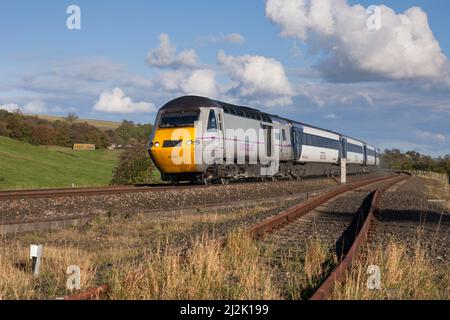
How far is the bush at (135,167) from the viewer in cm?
3994

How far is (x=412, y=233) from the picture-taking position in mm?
11211

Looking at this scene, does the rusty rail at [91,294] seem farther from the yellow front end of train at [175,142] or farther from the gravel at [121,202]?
the yellow front end of train at [175,142]

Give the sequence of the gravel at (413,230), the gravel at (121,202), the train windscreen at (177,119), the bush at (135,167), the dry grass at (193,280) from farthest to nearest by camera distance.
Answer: the bush at (135,167), the train windscreen at (177,119), the gravel at (121,202), the gravel at (413,230), the dry grass at (193,280)

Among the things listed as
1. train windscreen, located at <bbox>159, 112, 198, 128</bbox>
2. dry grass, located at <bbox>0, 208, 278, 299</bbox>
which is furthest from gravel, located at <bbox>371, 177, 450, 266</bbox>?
train windscreen, located at <bbox>159, 112, 198, 128</bbox>

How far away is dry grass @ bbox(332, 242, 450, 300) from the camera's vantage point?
5409 mm

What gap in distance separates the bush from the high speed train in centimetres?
1125

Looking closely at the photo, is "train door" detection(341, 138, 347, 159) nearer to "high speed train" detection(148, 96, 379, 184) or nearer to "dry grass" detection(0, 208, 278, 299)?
"high speed train" detection(148, 96, 379, 184)

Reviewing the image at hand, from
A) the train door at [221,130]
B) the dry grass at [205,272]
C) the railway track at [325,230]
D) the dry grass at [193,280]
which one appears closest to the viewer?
the dry grass at [193,280]

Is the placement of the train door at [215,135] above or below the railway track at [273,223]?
above

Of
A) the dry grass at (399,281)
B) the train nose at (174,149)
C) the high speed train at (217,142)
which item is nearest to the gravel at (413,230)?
the dry grass at (399,281)

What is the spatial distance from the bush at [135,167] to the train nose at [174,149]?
18.7m

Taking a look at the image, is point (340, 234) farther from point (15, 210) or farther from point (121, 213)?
point (15, 210)

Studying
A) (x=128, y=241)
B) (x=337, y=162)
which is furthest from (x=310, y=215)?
(x=337, y=162)
